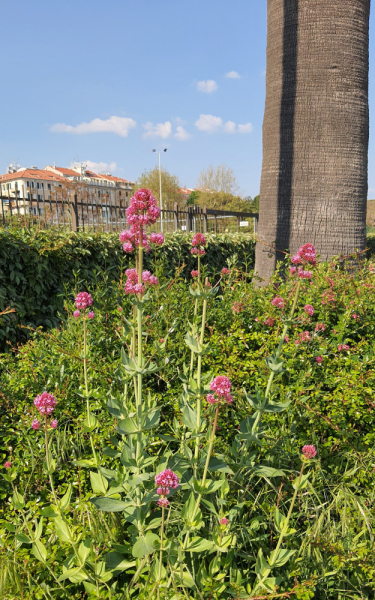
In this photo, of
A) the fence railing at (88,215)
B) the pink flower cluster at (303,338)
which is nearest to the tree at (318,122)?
the fence railing at (88,215)

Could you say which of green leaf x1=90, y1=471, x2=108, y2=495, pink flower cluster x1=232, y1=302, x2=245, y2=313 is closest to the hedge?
pink flower cluster x1=232, y1=302, x2=245, y2=313

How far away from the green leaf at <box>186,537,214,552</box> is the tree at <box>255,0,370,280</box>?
4.10m

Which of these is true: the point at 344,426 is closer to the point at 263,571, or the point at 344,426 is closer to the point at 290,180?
the point at 263,571

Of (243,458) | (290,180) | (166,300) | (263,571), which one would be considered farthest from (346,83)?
(263,571)

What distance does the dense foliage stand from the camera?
6.19 ft

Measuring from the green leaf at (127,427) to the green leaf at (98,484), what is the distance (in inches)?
16.8

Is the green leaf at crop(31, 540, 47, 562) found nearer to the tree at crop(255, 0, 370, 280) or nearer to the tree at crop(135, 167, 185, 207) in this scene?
the tree at crop(255, 0, 370, 280)

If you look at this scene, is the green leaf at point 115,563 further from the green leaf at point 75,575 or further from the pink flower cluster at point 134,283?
the pink flower cluster at point 134,283

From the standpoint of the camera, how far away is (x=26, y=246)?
5.34 metres

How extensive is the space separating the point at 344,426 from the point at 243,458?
105cm

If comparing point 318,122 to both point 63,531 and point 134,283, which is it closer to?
point 134,283

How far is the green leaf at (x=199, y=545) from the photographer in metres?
1.64

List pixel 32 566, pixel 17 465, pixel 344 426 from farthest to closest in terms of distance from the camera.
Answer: pixel 344 426
pixel 17 465
pixel 32 566

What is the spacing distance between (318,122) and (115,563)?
16.9 ft
